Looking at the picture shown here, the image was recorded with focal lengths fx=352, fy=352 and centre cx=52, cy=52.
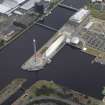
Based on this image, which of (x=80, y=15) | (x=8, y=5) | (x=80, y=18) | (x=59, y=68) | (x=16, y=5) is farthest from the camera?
(x=16, y=5)

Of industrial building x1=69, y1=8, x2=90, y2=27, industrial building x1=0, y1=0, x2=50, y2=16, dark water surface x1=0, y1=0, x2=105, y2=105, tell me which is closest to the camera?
dark water surface x1=0, y1=0, x2=105, y2=105

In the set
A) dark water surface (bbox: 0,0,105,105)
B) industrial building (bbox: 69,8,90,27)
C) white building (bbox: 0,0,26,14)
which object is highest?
white building (bbox: 0,0,26,14)

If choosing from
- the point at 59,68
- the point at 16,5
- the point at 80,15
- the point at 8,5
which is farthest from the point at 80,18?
the point at 8,5

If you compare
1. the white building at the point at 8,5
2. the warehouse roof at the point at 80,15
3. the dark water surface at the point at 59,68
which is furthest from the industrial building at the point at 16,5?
the dark water surface at the point at 59,68

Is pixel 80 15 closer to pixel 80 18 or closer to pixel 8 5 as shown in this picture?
pixel 80 18

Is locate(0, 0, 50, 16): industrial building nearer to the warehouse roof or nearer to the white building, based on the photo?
the white building

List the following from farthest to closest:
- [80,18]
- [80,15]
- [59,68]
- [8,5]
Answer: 1. [8,5]
2. [80,15]
3. [80,18]
4. [59,68]

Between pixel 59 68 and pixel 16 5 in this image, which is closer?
pixel 59 68

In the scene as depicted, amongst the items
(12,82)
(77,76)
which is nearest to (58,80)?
(77,76)

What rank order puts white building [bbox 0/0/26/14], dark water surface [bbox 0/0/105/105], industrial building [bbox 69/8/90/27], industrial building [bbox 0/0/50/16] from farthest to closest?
industrial building [bbox 0/0/50/16] < white building [bbox 0/0/26/14] < industrial building [bbox 69/8/90/27] < dark water surface [bbox 0/0/105/105]

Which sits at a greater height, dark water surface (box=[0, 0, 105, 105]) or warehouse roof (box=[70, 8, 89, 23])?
warehouse roof (box=[70, 8, 89, 23])

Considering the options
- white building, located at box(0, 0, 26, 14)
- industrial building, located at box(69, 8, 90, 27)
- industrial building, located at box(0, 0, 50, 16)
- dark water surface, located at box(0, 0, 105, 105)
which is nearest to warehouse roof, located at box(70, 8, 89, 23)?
industrial building, located at box(69, 8, 90, 27)
